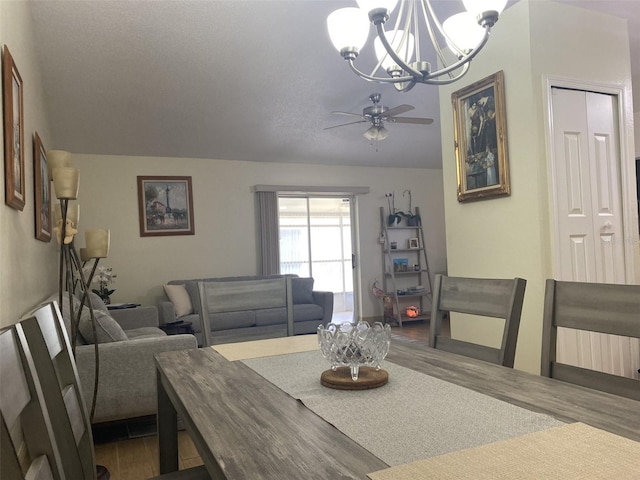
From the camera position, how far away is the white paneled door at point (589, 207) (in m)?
2.87

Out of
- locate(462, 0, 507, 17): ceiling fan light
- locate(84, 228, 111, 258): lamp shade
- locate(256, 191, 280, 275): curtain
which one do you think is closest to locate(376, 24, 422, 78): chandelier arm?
locate(462, 0, 507, 17): ceiling fan light

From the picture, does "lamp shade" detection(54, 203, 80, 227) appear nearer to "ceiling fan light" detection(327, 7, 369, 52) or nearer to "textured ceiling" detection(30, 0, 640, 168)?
"textured ceiling" detection(30, 0, 640, 168)

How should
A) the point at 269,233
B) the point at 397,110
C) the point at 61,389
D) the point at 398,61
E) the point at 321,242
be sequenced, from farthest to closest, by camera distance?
the point at 321,242, the point at 269,233, the point at 397,110, the point at 398,61, the point at 61,389

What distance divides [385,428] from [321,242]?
6.45 metres

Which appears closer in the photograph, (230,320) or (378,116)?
(378,116)

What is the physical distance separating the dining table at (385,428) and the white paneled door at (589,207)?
1.81 meters

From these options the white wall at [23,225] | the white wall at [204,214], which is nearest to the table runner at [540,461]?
the white wall at [23,225]

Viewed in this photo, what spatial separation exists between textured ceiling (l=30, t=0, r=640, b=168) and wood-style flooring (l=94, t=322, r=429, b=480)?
274 centimetres

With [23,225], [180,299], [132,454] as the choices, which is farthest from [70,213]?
[180,299]

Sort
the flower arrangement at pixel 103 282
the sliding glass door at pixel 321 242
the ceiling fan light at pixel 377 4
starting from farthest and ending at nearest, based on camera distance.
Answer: the sliding glass door at pixel 321 242
the flower arrangement at pixel 103 282
the ceiling fan light at pixel 377 4

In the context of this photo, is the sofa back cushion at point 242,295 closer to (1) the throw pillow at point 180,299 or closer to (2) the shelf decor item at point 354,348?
(2) the shelf decor item at point 354,348

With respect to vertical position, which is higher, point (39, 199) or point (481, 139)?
point (481, 139)

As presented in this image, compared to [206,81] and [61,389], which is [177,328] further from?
[61,389]

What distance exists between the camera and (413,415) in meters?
0.97
